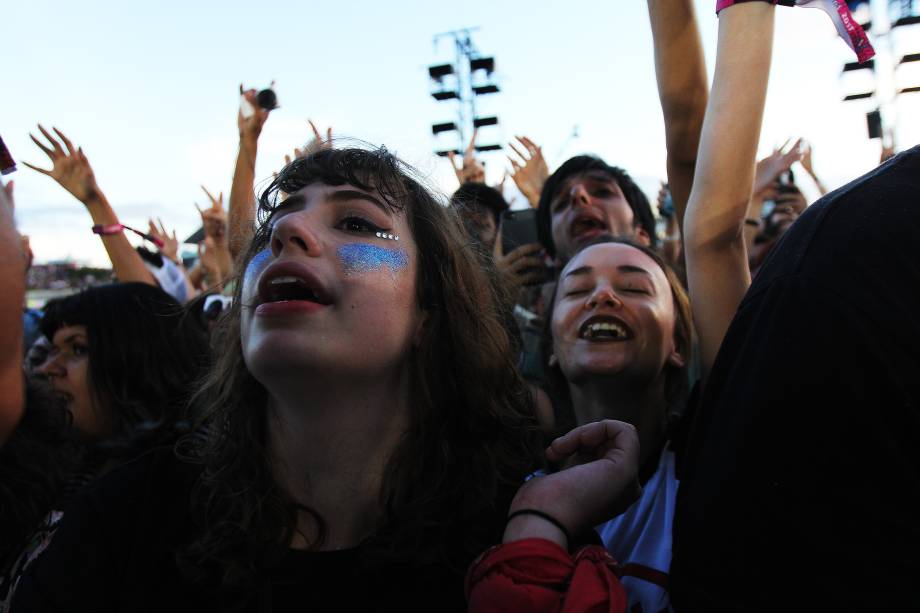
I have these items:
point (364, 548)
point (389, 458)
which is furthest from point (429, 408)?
point (364, 548)

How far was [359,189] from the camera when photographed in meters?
1.53

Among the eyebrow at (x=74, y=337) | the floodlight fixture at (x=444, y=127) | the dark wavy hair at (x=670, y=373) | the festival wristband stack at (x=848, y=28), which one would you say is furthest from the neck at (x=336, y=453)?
the floodlight fixture at (x=444, y=127)

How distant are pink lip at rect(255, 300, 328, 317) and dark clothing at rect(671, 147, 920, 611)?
0.82m

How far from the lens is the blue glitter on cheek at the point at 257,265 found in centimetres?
147

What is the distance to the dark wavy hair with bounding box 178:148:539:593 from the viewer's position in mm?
1293

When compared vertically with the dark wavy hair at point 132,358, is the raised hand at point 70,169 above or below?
above

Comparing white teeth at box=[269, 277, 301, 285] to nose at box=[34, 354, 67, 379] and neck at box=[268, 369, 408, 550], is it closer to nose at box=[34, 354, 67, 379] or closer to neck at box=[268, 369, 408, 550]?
neck at box=[268, 369, 408, 550]

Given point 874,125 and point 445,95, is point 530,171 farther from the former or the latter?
point 445,95

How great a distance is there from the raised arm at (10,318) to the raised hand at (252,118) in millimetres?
2227

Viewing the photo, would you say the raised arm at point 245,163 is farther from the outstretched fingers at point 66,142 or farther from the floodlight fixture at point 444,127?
the floodlight fixture at point 444,127

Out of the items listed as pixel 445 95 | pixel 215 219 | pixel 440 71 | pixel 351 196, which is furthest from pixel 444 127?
pixel 351 196

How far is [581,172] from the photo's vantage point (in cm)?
322

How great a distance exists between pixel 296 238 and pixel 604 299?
3.31 ft

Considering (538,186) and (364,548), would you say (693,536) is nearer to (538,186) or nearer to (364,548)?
(364,548)
